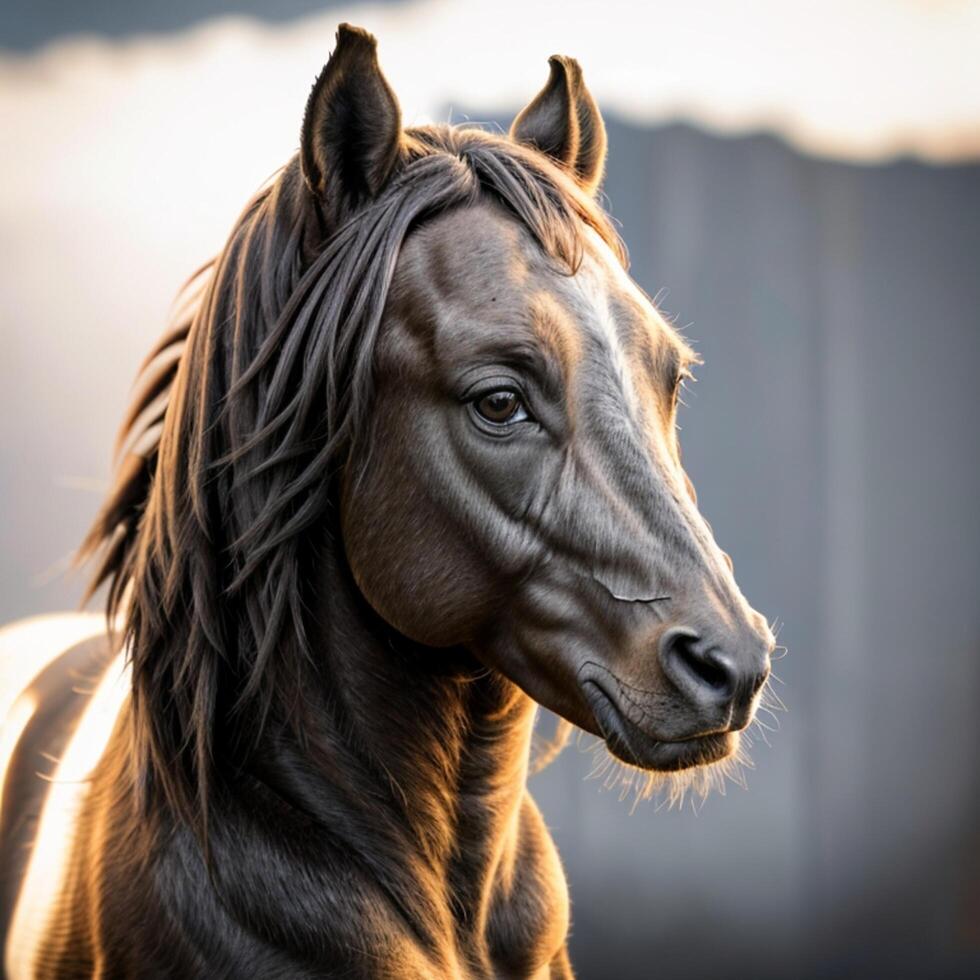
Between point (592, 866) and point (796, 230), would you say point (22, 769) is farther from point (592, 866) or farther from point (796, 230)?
point (796, 230)

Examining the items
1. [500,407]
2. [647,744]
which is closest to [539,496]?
[500,407]

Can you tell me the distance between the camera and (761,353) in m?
2.66

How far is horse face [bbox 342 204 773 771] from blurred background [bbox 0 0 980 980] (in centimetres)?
163

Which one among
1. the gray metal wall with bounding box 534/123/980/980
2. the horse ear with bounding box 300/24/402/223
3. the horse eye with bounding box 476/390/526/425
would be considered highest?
the horse ear with bounding box 300/24/402/223

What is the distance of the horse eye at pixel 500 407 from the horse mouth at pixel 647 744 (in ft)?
0.67

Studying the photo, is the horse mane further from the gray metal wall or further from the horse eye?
the gray metal wall

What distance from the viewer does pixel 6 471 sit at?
7.81ft

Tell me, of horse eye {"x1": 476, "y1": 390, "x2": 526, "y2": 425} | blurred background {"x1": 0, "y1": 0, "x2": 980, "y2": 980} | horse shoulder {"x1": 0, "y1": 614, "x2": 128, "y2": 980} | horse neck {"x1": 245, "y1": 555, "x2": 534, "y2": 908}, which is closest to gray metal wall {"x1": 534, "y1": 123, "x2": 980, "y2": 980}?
blurred background {"x1": 0, "y1": 0, "x2": 980, "y2": 980}

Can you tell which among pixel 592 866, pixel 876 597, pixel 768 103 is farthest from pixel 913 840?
pixel 768 103

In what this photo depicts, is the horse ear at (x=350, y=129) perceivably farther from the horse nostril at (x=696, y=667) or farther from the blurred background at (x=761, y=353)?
the blurred background at (x=761, y=353)

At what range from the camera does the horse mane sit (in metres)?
0.88

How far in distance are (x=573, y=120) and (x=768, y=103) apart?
1.81 meters

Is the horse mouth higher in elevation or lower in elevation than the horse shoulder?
higher

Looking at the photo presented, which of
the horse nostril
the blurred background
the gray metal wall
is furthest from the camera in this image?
the gray metal wall
